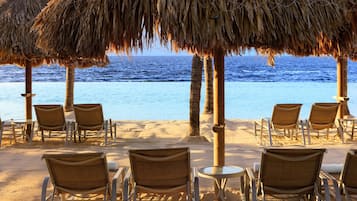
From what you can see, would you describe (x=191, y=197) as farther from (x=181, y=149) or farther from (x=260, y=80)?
(x=260, y=80)

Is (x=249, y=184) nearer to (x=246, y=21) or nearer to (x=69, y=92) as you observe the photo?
(x=246, y=21)

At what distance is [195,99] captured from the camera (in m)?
9.32

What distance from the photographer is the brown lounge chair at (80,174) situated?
3.97 meters

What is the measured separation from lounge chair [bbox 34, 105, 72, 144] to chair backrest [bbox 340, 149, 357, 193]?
584 centimetres

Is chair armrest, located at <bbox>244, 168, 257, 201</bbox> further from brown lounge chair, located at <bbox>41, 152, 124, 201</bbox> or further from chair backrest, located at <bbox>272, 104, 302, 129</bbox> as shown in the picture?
chair backrest, located at <bbox>272, 104, 302, 129</bbox>

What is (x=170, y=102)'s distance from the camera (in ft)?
58.6

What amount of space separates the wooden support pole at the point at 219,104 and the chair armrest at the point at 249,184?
488 millimetres

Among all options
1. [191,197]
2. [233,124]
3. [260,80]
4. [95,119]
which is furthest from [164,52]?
[260,80]

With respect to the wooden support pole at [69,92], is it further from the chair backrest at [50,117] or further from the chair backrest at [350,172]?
the chair backrest at [350,172]

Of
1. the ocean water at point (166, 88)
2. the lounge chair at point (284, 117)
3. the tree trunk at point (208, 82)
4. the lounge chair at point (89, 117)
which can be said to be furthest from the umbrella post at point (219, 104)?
the tree trunk at point (208, 82)

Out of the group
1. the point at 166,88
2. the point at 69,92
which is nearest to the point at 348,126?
the point at 69,92

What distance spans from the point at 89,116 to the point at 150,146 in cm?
127

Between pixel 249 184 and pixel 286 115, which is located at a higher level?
pixel 286 115

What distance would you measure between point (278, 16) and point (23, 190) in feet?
10.6
